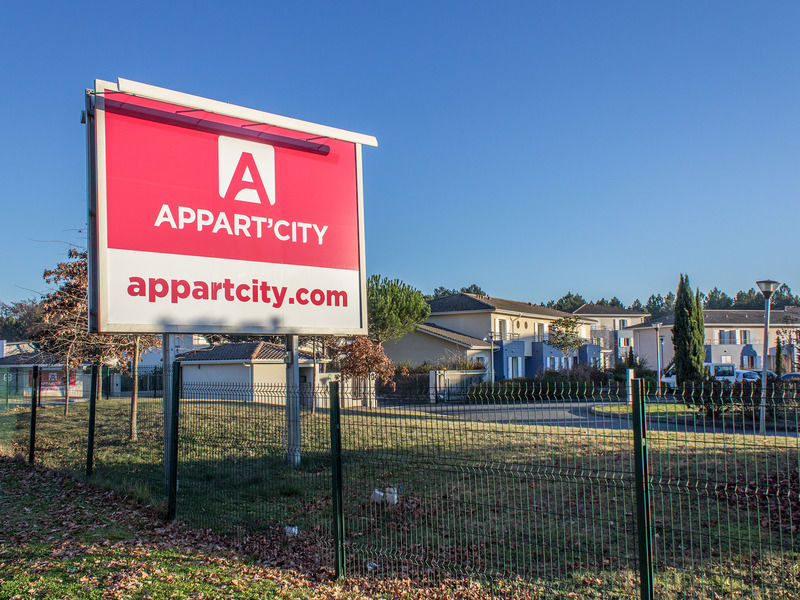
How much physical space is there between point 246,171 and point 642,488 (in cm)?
773

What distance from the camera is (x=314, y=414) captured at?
7.45 metres

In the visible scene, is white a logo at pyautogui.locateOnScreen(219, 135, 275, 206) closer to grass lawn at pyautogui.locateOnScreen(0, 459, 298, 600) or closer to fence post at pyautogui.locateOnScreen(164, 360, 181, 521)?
fence post at pyautogui.locateOnScreen(164, 360, 181, 521)

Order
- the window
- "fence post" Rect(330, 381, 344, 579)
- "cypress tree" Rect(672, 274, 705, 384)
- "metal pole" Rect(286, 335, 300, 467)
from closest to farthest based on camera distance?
"fence post" Rect(330, 381, 344, 579) < "metal pole" Rect(286, 335, 300, 467) < "cypress tree" Rect(672, 274, 705, 384) < the window

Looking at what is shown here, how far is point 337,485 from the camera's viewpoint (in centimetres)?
616

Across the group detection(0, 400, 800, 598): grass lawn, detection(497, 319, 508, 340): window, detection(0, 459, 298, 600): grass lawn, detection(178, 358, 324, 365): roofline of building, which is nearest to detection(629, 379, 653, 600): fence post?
detection(0, 400, 800, 598): grass lawn

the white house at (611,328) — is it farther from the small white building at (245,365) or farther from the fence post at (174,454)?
the fence post at (174,454)

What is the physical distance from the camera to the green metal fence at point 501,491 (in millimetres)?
5262

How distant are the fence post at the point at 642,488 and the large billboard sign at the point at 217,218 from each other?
A: 22.1 feet

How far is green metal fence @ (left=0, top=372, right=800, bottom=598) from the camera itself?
526cm

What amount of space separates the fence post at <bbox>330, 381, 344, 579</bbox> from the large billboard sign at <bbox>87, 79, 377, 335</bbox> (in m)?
4.03

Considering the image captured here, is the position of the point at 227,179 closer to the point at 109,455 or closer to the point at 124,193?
the point at 124,193

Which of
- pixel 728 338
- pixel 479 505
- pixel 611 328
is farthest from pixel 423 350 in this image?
pixel 479 505

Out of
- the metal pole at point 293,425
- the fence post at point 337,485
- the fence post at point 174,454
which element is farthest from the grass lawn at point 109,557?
the metal pole at point 293,425

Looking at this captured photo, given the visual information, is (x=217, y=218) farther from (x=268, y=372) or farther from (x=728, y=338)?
(x=728, y=338)
